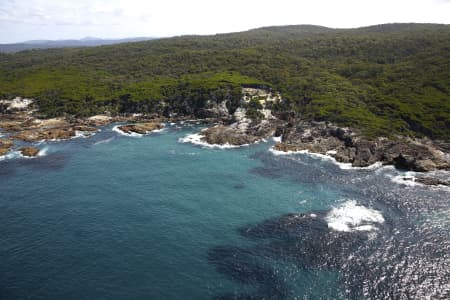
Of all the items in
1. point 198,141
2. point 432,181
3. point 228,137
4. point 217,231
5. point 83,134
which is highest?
point 228,137

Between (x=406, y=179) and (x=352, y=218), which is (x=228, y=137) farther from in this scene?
(x=352, y=218)

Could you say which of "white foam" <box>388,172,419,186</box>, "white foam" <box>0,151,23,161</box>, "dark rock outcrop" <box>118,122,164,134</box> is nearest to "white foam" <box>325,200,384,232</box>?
"white foam" <box>388,172,419,186</box>

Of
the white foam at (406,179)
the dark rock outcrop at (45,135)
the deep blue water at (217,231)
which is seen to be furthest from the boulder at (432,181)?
the dark rock outcrop at (45,135)

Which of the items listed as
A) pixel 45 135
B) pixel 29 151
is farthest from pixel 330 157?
pixel 45 135

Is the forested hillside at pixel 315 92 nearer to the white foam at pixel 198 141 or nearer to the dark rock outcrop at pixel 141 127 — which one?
the dark rock outcrop at pixel 141 127

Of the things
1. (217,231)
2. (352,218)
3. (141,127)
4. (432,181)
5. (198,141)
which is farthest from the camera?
(141,127)

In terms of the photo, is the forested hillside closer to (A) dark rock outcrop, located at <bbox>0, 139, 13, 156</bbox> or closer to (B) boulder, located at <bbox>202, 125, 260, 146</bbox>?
(B) boulder, located at <bbox>202, 125, 260, 146</bbox>

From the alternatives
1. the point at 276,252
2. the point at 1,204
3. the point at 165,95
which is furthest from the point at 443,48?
the point at 1,204
